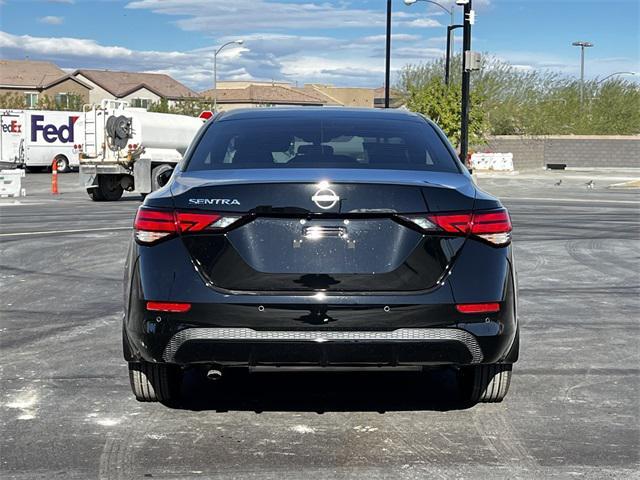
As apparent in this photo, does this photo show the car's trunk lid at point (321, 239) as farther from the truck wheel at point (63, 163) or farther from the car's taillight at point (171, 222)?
the truck wheel at point (63, 163)

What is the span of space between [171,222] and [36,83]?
108 metres

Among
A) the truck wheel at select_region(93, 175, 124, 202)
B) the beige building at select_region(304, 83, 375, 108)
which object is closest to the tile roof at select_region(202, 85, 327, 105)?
the beige building at select_region(304, 83, 375, 108)

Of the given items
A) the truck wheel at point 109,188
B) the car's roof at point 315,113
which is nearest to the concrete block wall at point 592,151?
the truck wheel at point 109,188

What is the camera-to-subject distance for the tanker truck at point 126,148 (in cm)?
2877

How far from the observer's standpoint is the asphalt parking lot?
465 centimetres

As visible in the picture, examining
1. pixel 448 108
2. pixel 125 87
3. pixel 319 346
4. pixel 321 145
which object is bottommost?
pixel 319 346

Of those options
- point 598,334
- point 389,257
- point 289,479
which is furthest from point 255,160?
point 598,334

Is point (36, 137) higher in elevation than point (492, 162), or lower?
higher

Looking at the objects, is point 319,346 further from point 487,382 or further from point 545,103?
point 545,103

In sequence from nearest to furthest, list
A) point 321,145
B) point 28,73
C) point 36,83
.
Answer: point 321,145 < point 36,83 < point 28,73

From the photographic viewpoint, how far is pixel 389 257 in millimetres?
4855

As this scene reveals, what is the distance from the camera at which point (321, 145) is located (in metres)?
5.82

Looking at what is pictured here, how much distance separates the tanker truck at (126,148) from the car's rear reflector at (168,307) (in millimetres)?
23458

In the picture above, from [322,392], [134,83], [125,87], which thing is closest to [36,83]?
[125,87]
